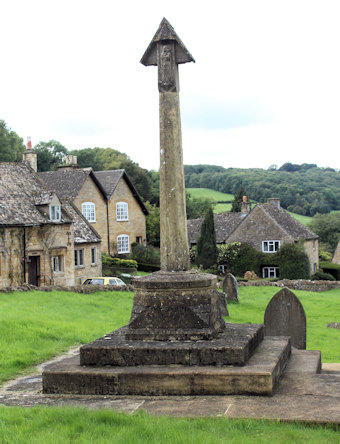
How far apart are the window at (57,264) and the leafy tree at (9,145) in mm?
Answer: 33173

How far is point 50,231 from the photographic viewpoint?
33.5m

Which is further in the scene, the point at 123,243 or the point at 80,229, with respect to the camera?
the point at 123,243

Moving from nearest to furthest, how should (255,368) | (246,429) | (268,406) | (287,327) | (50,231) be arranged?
1. (246,429)
2. (268,406)
3. (255,368)
4. (287,327)
5. (50,231)

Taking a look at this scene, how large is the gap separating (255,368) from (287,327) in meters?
5.39

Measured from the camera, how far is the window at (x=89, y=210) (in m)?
47.7

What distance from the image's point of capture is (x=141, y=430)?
565 cm

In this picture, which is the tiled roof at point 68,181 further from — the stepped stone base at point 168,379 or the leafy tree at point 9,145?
the stepped stone base at point 168,379

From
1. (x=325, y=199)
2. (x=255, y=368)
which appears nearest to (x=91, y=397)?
(x=255, y=368)

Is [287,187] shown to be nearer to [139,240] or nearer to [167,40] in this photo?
[139,240]

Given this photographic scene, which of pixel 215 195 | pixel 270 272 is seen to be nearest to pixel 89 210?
pixel 270 272

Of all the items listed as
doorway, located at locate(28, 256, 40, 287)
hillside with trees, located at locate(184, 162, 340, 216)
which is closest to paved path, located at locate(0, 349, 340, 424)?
doorway, located at locate(28, 256, 40, 287)

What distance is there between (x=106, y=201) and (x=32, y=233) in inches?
701

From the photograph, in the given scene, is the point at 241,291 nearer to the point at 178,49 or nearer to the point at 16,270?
the point at 16,270

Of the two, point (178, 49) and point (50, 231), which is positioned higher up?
point (178, 49)
